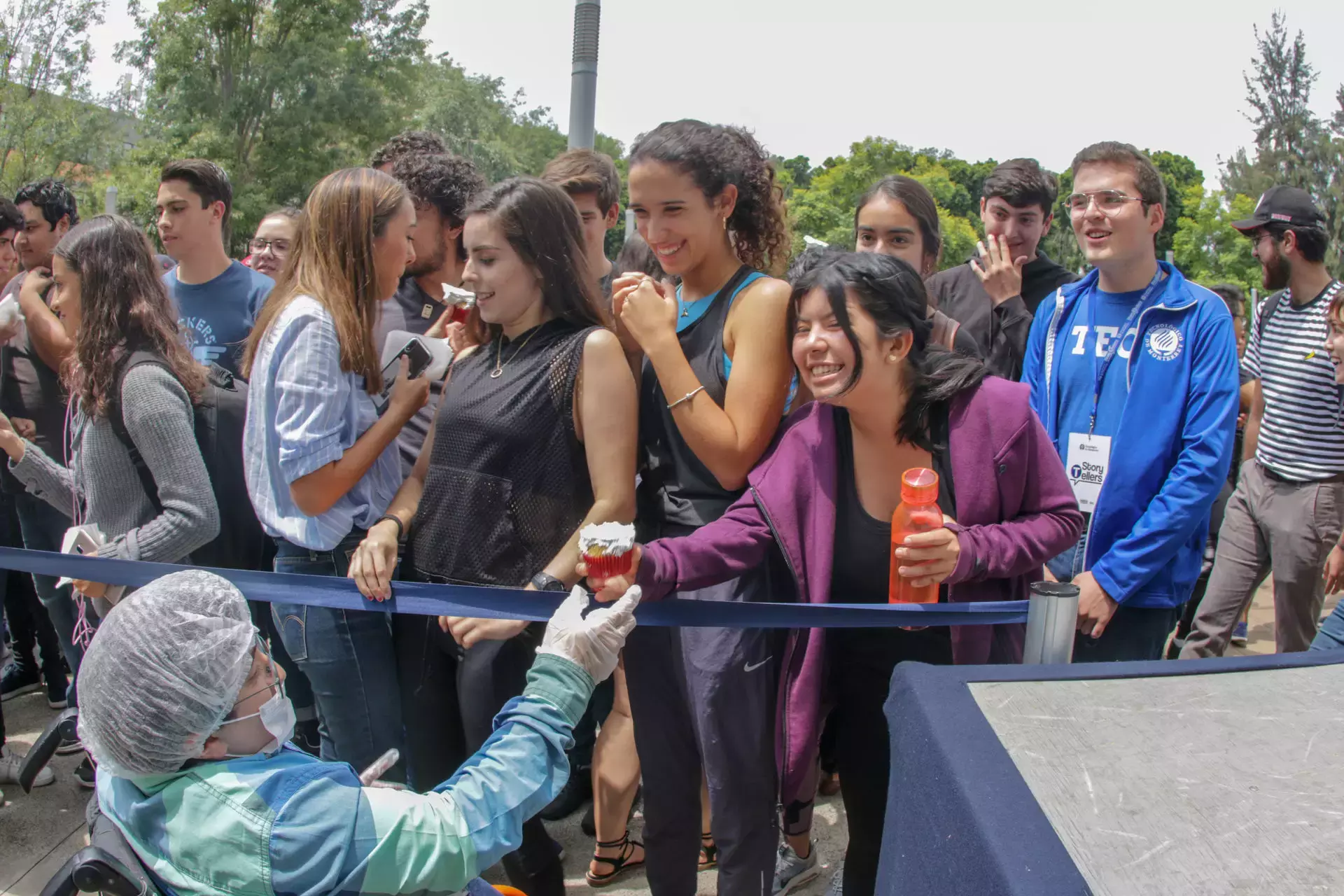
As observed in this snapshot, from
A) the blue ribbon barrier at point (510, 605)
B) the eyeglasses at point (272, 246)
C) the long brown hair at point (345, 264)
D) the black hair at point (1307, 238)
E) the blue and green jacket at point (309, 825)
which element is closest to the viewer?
the blue and green jacket at point (309, 825)

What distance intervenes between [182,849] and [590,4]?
5702mm

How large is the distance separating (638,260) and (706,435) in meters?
1.32

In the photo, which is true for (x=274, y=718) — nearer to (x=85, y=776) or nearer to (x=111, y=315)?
(x=111, y=315)

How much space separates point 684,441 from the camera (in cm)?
248

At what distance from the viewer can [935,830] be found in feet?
4.84

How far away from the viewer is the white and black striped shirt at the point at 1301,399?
407 centimetres

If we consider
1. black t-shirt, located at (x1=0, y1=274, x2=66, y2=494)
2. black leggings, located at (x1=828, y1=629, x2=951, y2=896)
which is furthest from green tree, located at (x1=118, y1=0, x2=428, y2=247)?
black leggings, located at (x1=828, y1=629, x2=951, y2=896)

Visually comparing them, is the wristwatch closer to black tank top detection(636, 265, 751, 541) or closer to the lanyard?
black tank top detection(636, 265, 751, 541)

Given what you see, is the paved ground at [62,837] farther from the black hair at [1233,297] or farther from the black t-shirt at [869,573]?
the black hair at [1233,297]

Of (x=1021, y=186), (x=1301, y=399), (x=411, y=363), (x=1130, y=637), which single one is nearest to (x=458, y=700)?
(x=411, y=363)

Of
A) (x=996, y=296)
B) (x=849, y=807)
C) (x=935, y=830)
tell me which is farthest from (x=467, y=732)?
(x=996, y=296)

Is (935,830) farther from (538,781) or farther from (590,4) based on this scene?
(590,4)

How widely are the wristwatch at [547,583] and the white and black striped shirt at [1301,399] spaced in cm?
338

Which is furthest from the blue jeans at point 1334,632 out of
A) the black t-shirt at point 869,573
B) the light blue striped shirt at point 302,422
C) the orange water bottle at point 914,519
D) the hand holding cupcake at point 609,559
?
the light blue striped shirt at point 302,422
